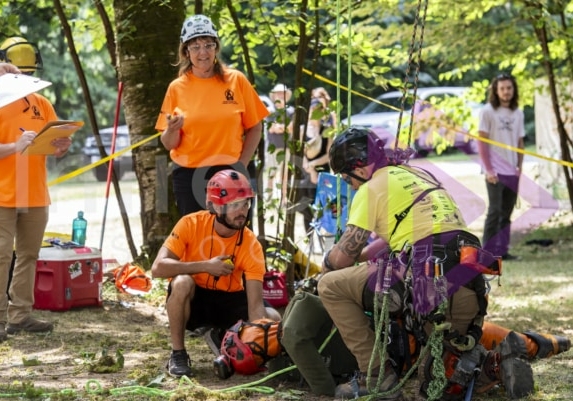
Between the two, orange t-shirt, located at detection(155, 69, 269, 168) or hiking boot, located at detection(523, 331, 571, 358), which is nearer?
hiking boot, located at detection(523, 331, 571, 358)

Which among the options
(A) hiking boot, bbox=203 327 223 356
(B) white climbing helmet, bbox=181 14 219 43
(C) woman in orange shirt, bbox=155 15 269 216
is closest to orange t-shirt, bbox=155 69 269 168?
(C) woman in orange shirt, bbox=155 15 269 216

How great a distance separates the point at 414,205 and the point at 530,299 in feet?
13.1

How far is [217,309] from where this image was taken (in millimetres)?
6414

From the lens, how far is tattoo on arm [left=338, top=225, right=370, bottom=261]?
528cm

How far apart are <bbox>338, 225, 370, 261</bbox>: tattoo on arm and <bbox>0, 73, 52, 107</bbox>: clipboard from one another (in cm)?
245

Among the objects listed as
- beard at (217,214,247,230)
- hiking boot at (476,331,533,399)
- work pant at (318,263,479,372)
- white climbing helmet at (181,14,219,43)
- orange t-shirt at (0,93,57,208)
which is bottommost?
hiking boot at (476,331,533,399)

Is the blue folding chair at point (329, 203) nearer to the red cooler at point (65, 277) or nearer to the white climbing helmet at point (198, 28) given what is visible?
the red cooler at point (65, 277)

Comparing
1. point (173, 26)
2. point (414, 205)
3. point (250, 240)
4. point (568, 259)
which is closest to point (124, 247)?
point (173, 26)

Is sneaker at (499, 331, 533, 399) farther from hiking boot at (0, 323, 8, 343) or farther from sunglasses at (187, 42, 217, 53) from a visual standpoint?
hiking boot at (0, 323, 8, 343)

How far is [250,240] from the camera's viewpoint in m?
6.41

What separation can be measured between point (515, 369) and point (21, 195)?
139 inches

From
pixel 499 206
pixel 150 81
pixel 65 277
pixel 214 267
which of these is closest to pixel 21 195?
pixel 65 277

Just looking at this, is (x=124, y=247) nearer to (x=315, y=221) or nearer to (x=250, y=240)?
(x=315, y=221)

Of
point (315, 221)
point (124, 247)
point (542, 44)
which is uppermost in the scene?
point (542, 44)
